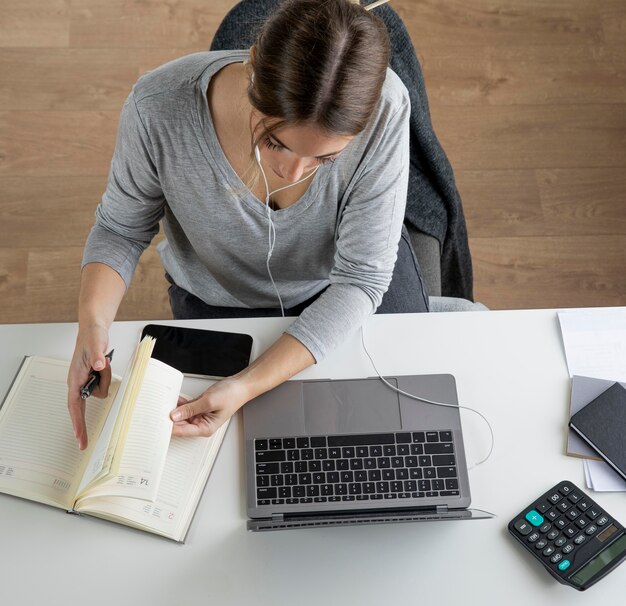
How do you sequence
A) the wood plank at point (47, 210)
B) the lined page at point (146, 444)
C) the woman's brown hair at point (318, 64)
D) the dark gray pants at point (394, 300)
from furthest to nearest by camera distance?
the wood plank at point (47, 210)
the dark gray pants at point (394, 300)
the lined page at point (146, 444)
the woman's brown hair at point (318, 64)

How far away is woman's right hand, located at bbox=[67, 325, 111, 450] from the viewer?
94cm

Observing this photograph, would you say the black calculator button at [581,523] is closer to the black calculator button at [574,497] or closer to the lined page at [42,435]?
the black calculator button at [574,497]

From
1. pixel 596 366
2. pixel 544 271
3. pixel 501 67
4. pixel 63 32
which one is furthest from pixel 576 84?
pixel 63 32

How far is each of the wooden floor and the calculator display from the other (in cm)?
105

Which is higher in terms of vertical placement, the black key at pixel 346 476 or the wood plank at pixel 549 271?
the black key at pixel 346 476

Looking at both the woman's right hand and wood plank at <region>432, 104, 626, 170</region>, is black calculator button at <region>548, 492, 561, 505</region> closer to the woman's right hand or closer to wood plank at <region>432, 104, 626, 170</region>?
the woman's right hand

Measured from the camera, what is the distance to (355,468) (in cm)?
97

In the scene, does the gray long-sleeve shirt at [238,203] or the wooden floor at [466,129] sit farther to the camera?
the wooden floor at [466,129]

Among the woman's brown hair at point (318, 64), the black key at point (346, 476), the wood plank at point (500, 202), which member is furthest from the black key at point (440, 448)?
the wood plank at point (500, 202)

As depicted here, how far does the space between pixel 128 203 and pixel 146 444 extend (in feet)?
1.27

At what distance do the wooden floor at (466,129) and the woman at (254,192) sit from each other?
0.78m

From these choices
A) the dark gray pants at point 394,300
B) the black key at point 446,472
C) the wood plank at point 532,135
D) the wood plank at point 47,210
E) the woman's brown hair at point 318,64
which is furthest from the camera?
the wood plank at point 532,135

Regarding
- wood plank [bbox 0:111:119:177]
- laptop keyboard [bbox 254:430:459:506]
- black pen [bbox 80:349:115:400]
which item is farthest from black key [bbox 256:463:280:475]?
wood plank [bbox 0:111:119:177]

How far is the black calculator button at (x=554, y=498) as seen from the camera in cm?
95
